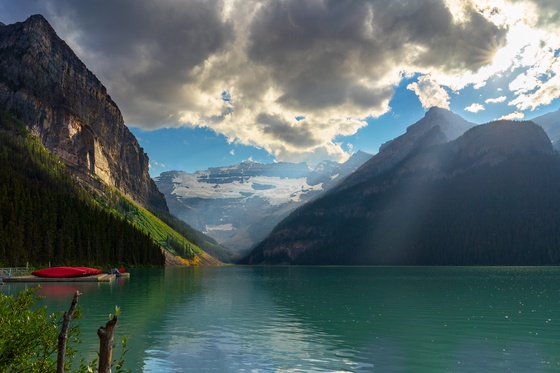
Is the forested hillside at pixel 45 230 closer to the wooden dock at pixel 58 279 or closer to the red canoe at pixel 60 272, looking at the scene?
the red canoe at pixel 60 272

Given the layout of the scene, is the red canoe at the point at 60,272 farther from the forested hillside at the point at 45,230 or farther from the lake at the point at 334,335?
the lake at the point at 334,335

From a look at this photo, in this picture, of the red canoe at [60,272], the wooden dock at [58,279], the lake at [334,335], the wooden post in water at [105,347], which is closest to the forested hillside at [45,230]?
the red canoe at [60,272]

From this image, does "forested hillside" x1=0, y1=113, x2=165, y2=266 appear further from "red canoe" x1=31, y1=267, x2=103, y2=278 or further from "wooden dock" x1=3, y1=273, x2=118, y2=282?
"wooden dock" x1=3, y1=273, x2=118, y2=282

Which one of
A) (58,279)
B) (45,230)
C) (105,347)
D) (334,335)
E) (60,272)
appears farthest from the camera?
(45,230)

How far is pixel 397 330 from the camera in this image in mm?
42156

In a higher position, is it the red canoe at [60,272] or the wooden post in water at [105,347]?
the wooden post in water at [105,347]

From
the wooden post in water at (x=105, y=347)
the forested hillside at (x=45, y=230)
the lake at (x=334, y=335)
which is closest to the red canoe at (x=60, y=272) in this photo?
the forested hillside at (x=45, y=230)

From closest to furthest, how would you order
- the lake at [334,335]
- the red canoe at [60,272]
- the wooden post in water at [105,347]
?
the wooden post in water at [105,347] → the lake at [334,335] → the red canoe at [60,272]

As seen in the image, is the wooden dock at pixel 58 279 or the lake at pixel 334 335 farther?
the wooden dock at pixel 58 279

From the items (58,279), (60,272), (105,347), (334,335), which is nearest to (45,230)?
(60,272)

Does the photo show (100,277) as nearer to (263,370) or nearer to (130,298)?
(130,298)

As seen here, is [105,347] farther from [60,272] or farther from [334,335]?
[60,272]

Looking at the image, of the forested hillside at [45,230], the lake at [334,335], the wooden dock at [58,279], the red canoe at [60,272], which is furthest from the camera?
the forested hillside at [45,230]

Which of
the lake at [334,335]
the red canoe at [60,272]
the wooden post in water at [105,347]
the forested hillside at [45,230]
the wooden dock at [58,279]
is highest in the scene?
the forested hillside at [45,230]
